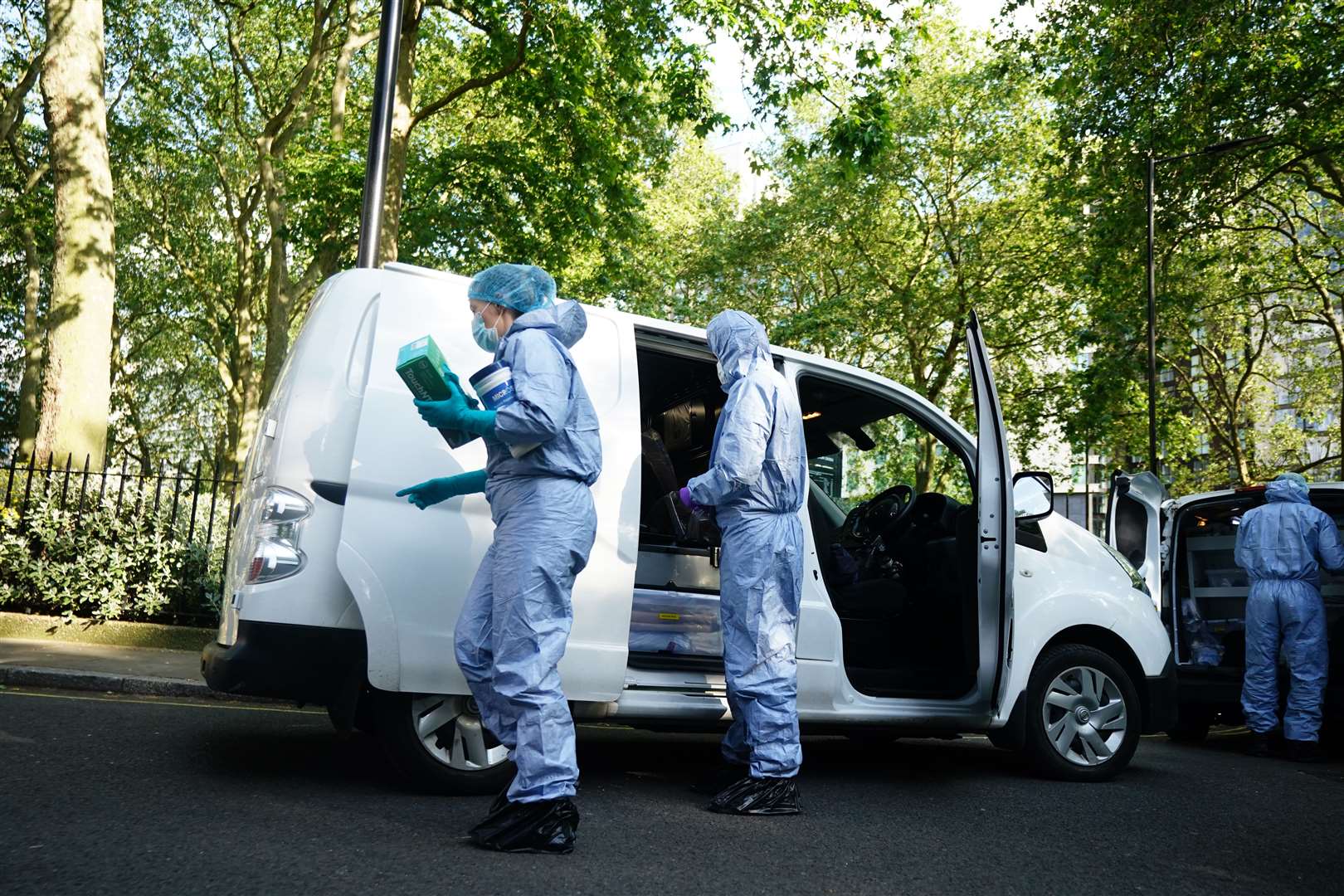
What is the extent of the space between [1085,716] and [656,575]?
93.2 inches

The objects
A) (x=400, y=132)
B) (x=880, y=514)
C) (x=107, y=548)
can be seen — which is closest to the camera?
(x=880, y=514)

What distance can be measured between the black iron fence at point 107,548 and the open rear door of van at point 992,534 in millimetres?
5895

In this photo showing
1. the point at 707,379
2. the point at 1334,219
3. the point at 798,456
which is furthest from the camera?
the point at 1334,219

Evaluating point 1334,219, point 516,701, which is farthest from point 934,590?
point 1334,219

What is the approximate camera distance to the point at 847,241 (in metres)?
27.4

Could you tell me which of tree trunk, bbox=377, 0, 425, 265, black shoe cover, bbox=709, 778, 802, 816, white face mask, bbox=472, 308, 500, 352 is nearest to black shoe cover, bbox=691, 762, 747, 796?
black shoe cover, bbox=709, 778, 802, 816

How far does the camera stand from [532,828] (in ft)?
12.1

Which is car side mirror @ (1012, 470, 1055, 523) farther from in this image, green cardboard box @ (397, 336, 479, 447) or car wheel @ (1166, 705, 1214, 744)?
car wheel @ (1166, 705, 1214, 744)

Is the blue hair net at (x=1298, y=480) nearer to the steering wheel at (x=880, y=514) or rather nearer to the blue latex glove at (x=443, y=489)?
the steering wheel at (x=880, y=514)

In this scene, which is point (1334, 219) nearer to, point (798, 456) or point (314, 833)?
point (798, 456)

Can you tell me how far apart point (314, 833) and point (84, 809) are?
86 cm

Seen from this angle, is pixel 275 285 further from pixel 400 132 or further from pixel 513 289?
pixel 513 289

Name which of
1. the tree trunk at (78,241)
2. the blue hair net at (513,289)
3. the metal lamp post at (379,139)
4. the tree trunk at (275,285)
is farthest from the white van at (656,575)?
the tree trunk at (275,285)

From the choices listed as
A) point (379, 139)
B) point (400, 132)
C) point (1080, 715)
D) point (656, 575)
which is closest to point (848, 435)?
point (656, 575)
